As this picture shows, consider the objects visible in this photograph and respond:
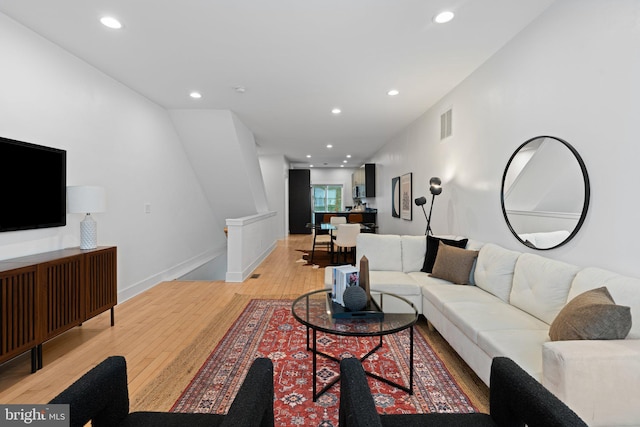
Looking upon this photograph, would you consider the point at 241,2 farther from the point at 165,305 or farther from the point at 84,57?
the point at 165,305

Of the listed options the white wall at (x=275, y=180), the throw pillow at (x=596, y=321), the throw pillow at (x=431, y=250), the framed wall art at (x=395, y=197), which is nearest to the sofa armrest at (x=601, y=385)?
the throw pillow at (x=596, y=321)

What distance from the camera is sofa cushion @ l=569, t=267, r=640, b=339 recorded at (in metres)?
1.64

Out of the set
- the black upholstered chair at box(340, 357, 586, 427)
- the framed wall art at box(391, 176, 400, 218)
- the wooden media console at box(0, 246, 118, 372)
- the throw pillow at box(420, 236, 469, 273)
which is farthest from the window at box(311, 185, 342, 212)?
the black upholstered chair at box(340, 357, 586, 427)

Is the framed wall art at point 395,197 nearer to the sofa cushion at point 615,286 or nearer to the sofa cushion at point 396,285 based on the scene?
the sofa cushion at point 396,285

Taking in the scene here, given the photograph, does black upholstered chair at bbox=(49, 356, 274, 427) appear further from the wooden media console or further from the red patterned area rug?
the wooden media console

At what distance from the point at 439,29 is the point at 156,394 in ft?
11.3

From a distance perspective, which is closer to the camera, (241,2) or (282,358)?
(241,2)

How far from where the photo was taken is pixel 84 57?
331cm

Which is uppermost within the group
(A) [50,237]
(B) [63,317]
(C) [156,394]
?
(A) [50,237]

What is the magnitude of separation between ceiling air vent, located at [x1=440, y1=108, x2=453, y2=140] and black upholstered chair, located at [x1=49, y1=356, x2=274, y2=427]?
3.94 meters

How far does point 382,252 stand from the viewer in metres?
3.85

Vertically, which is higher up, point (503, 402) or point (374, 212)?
point (374, 212)

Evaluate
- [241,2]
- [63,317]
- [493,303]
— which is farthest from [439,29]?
[63,317]

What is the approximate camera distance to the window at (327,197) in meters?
13.5
